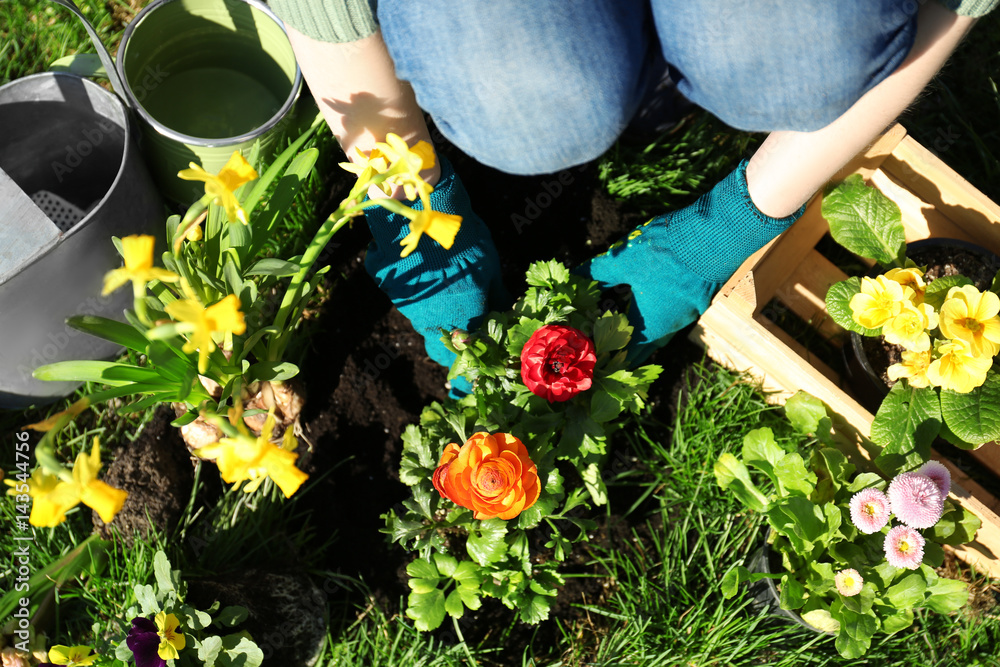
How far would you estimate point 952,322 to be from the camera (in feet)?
3.98

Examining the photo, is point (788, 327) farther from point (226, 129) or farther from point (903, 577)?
point (226, 129)

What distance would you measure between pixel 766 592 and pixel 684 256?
0.71 m

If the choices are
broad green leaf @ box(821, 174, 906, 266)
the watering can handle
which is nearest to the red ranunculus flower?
broad green leaf @ box(821, 174, 906, 266)

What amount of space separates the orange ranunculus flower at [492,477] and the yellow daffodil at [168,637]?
515mm

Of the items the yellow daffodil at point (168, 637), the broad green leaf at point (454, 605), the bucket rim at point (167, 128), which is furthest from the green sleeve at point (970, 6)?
the yellow daffodil at point (168, 637)

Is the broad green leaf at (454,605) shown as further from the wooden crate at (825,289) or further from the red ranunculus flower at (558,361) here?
the wooden crate at (825,289)

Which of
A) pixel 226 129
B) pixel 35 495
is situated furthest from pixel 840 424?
pixel 226 129

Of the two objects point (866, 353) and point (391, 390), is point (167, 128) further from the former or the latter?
point (866, 353)

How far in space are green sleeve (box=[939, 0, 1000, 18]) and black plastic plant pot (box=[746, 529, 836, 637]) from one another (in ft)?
3.20

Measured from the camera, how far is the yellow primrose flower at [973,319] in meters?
1.20

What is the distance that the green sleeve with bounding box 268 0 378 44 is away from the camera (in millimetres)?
936

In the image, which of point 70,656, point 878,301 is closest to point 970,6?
point 878,301

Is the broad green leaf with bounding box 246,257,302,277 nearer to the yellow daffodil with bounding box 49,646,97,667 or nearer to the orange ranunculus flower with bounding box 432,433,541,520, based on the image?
the orange ranunculus flower with bounding box 432,433,541,520

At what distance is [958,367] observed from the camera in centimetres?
122
